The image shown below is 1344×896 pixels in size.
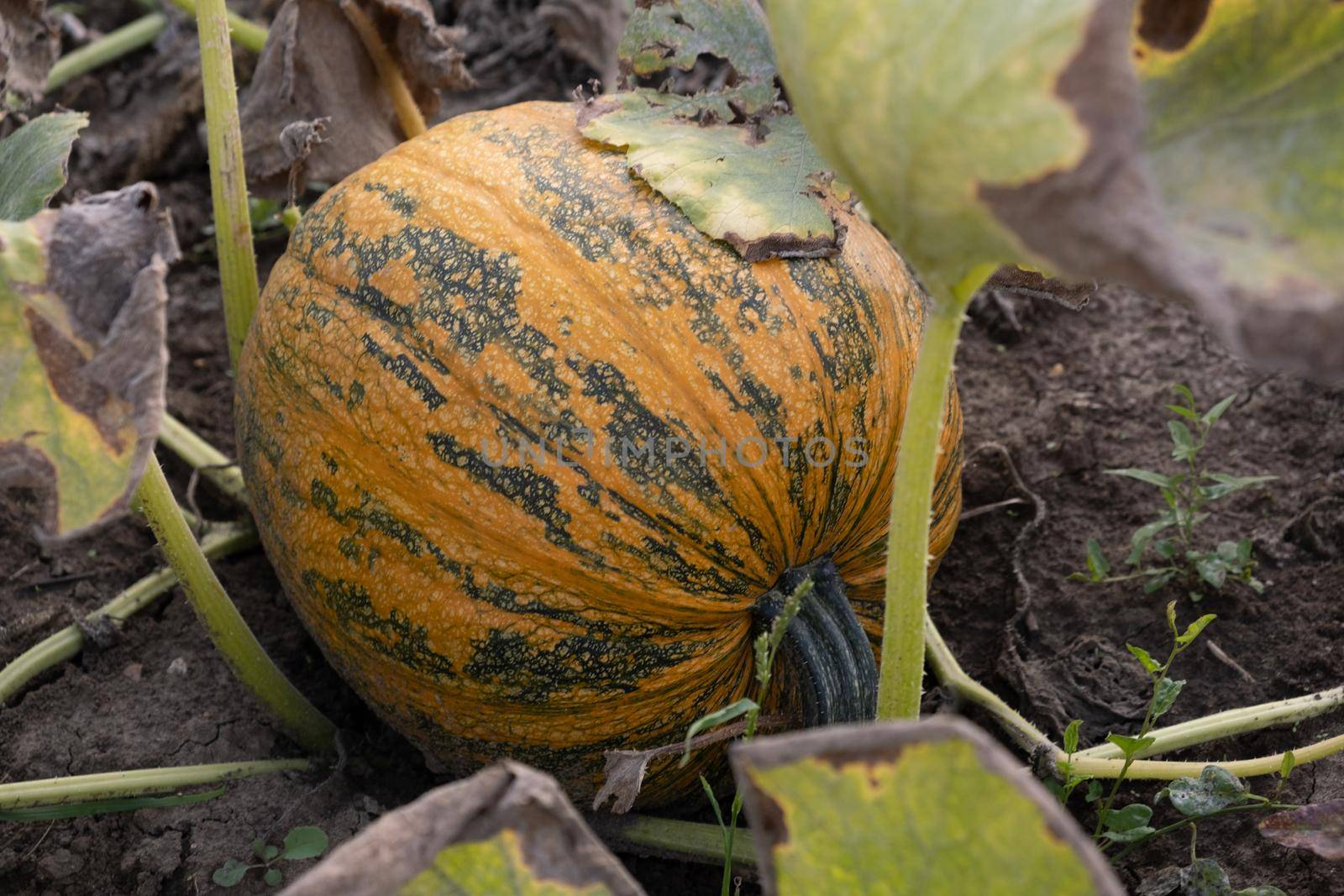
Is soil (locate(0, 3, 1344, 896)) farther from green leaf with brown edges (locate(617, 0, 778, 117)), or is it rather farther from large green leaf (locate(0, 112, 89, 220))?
green leaf with brown edges (locate(617, 0, 778, 117))

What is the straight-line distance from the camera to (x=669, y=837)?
1795 mm

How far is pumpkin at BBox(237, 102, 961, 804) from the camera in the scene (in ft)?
5.08

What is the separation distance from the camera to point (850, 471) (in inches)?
64.6

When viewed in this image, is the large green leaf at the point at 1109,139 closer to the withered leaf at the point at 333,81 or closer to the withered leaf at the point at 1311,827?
the withered leaf at the point at 1311,827

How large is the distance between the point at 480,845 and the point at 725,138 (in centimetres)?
110

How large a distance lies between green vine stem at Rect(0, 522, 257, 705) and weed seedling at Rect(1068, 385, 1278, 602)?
144 cm

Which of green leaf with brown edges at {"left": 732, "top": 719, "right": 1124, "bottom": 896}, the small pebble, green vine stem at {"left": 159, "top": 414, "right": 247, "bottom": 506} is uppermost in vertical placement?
green leaf with brown edges at {"left": 732, "top": 719, "right": 1124, "bottom": 896}

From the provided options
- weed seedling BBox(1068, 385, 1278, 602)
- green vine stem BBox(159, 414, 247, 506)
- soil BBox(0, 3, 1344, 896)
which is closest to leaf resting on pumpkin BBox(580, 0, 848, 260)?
weed seedling BBox(1068, 385, 1278, 602)

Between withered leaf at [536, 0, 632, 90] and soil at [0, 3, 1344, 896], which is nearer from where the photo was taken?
soil at [0, 3, 1344, 896]

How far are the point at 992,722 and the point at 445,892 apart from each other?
1.14 metres

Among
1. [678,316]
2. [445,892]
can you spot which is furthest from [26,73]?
[445,892]

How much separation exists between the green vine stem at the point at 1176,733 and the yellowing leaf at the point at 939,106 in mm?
656

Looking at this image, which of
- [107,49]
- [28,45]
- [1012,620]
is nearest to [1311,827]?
[1012,620]

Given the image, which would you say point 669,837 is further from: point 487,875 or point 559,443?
point 487,875
